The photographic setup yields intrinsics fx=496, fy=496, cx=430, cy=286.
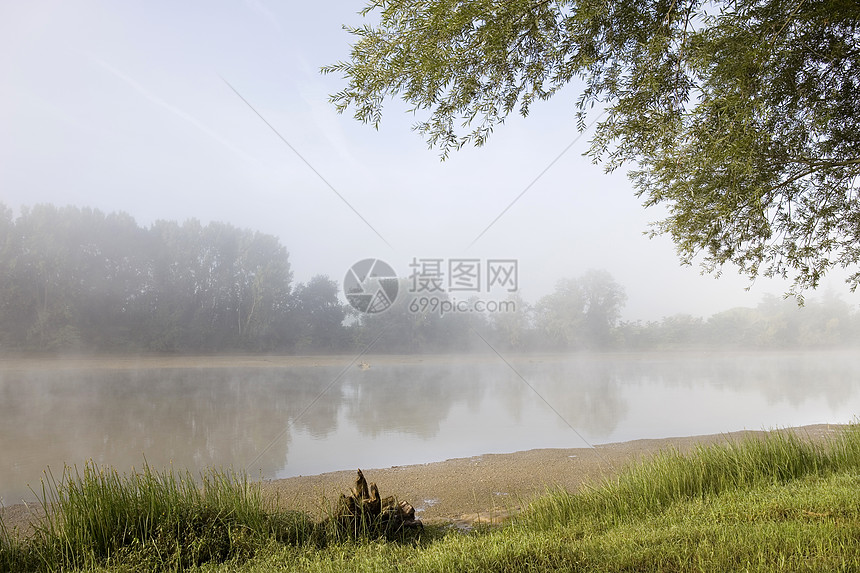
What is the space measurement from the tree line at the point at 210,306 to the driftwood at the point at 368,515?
2969cm

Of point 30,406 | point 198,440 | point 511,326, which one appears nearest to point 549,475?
point 198,440

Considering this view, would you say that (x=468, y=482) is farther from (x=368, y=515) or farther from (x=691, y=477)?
(x=691, y=477)

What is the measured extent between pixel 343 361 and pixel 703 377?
20.8 metres

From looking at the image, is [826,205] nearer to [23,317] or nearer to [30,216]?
[23,317]

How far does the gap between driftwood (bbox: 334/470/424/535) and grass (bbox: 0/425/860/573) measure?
179 millimetres

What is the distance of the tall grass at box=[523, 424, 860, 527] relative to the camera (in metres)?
4.43

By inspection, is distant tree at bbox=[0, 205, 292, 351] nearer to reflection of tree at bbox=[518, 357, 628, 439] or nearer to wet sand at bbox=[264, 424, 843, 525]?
reflection of tree at bbox=[518, 357, 628, 439]

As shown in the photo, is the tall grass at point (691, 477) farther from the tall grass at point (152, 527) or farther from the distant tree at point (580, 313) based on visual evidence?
the distant tree at point (580, 313)

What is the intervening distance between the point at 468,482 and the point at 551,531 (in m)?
3.45

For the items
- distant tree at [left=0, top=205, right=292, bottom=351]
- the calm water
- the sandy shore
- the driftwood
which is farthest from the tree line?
the driftwood

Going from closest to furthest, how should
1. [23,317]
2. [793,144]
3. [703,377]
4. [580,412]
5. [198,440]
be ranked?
[793,144]
[198,440]
[580,412]
[703,377]
[23,317]

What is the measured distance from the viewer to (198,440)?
32.7 feet

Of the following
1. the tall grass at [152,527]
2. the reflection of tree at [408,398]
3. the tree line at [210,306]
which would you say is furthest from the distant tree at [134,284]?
the tall grass at [152,527]

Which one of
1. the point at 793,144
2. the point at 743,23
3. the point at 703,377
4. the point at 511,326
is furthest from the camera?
the point at 511,326
